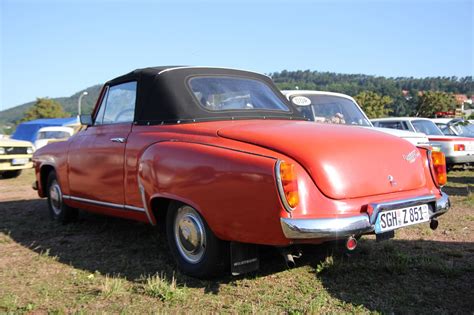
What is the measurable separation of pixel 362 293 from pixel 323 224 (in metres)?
0.71

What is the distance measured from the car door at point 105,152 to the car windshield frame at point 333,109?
2.93 meters

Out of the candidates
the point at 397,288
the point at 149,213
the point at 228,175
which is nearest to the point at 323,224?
the point at 228,175

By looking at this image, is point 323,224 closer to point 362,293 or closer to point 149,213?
point 362,293

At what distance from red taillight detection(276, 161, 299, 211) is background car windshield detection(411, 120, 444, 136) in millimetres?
9439

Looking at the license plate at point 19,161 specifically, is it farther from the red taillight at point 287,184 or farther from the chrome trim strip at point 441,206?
the chrome trim strip at point 441,206

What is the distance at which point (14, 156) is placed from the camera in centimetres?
1142

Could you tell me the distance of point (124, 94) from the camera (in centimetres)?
453

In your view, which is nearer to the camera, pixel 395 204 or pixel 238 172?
pixel 238 172

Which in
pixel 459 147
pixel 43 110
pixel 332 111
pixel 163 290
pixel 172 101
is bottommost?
pixel 459 147

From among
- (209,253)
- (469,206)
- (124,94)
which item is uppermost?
(124,94)

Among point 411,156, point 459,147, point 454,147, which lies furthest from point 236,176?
point 459,147

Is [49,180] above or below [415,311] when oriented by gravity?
above

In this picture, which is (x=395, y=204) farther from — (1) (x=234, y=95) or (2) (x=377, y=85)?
(2) (x=377, y=85)

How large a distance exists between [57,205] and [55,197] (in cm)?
11
